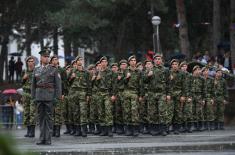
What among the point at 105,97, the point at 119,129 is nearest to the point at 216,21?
the point at 119,129

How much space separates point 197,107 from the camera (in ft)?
62.2

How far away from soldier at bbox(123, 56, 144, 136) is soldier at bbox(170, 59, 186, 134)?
1.03 meters

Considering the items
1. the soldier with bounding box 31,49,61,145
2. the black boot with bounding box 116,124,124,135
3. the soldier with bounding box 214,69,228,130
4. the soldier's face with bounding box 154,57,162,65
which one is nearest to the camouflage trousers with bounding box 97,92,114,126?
the black boot with bounding box 116,124,124,135

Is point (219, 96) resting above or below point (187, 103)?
above

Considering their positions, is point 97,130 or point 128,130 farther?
point 97,130

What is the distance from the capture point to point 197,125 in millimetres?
19219

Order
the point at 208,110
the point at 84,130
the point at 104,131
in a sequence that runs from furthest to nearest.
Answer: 1. the point at 208,110
2. the point at 104,131
3. the point at 84,130

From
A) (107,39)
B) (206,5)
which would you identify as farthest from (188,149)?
(107,39)

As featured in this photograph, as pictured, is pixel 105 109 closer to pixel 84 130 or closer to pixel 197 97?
pixel 84 130

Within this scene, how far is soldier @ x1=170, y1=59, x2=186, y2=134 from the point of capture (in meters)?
17.5

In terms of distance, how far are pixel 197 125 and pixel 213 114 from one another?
68 centimetres

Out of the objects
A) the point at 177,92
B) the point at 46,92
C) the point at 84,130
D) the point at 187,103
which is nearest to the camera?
the point at 46,92

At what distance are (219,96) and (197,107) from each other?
116 centimetres

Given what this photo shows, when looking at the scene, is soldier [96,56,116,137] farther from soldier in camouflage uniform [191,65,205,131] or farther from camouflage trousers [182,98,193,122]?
soldier in camouflage uniform [191,65,205,131]
